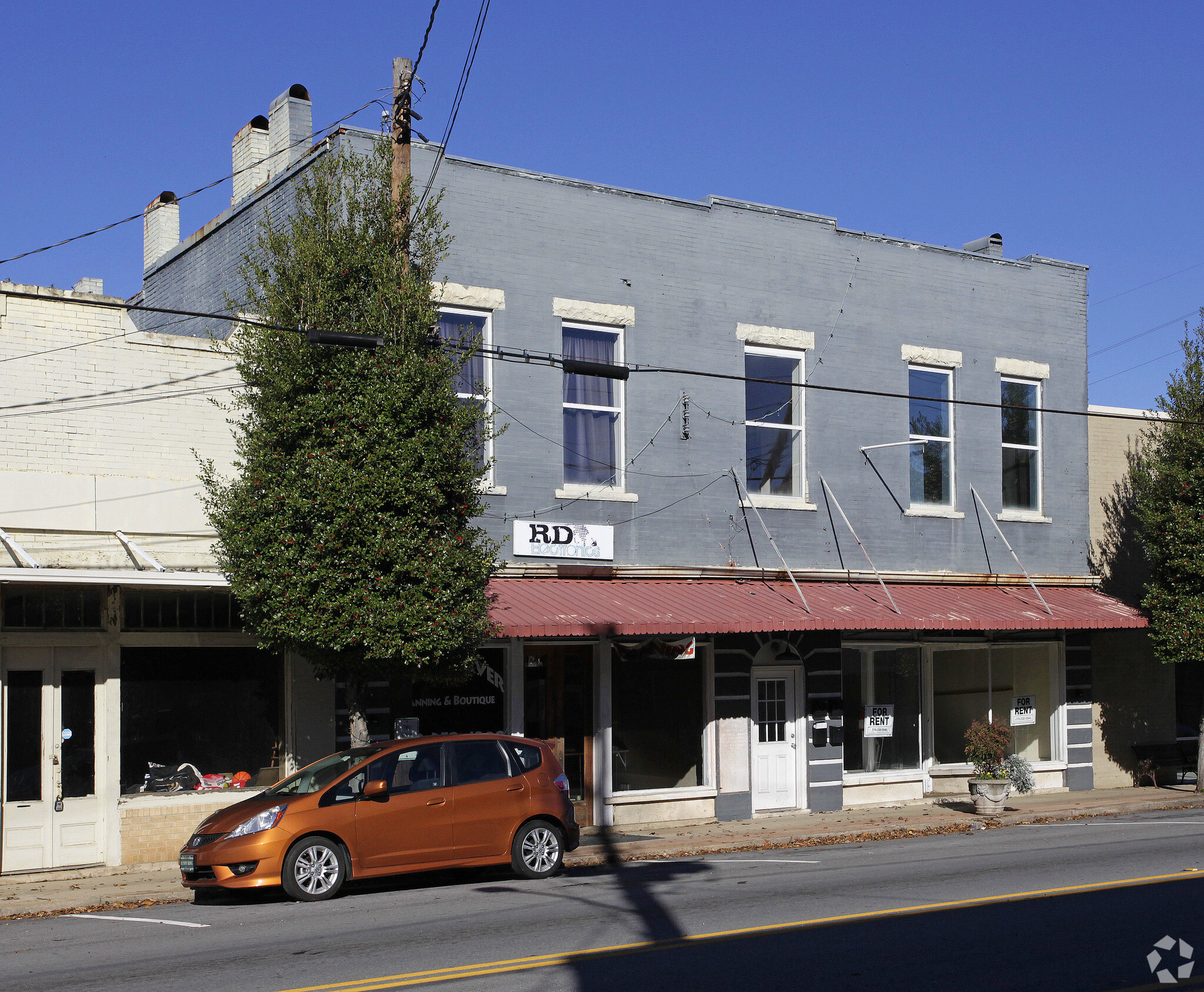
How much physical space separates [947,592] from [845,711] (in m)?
2.58

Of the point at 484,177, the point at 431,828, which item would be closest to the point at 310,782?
the point at 431,828

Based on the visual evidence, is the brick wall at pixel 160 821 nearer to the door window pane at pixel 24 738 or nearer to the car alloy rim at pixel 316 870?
the door window pane at pixel 24 738

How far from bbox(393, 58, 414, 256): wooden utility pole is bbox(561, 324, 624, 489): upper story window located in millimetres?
4395

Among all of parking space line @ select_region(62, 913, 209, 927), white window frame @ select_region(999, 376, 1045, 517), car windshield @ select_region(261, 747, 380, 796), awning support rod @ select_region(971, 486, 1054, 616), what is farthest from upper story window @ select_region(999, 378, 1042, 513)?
parking space line @ select_region(62, 913, 209, 927)

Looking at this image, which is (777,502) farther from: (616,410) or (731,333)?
(616,410)

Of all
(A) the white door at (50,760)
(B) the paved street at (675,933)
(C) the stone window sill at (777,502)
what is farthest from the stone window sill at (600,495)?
(A) the white door at (50,760)

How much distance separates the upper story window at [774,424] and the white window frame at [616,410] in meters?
2.17

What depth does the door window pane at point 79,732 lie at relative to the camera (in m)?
15.1

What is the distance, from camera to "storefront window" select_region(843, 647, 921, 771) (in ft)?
68.7

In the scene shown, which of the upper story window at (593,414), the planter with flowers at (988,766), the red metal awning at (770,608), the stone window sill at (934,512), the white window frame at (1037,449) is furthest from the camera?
the white window frame at (1037,449)

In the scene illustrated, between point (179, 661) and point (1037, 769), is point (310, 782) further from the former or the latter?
point (1037, 769)

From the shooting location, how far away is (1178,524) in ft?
70.8

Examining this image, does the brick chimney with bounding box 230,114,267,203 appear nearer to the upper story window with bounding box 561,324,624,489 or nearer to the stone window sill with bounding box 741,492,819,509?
the upper story window with bounding box 561,324,624,489

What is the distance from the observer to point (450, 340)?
15.1 meters
